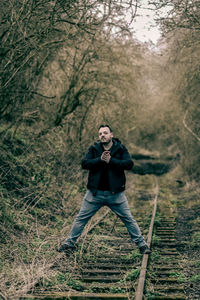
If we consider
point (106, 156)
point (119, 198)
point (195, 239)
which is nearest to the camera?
point (106, 156)

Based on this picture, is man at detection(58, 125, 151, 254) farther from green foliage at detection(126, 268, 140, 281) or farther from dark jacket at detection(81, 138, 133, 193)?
green foliage at detection(126, 268, 140, 281)

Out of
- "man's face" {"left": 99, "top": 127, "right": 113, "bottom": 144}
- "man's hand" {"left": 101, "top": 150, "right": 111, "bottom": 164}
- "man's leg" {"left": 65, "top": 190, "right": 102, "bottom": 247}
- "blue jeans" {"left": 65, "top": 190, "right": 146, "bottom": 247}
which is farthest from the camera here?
"man's leg" {"left": 65, "top": 190, "right": 102, "bottom": 247}

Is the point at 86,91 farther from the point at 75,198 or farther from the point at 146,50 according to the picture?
the point at 75,198

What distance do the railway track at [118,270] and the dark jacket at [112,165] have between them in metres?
1.26

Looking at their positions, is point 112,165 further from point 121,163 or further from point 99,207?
point 99,207

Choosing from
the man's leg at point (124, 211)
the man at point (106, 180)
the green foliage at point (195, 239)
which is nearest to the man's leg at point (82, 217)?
the man at point (106, 180)

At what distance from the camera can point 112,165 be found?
6270 millimetres

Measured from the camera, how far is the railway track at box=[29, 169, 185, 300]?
5121 millimetres

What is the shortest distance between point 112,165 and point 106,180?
1.14ft

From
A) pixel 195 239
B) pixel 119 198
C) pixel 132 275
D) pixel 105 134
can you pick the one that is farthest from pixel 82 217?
pixel 195 239

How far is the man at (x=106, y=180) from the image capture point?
630cm

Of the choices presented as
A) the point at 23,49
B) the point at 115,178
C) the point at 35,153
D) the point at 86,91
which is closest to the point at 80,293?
the point at 115,178

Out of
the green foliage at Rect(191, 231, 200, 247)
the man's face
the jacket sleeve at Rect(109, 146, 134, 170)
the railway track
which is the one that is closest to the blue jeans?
the railway track

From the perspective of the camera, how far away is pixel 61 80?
48.6ft
